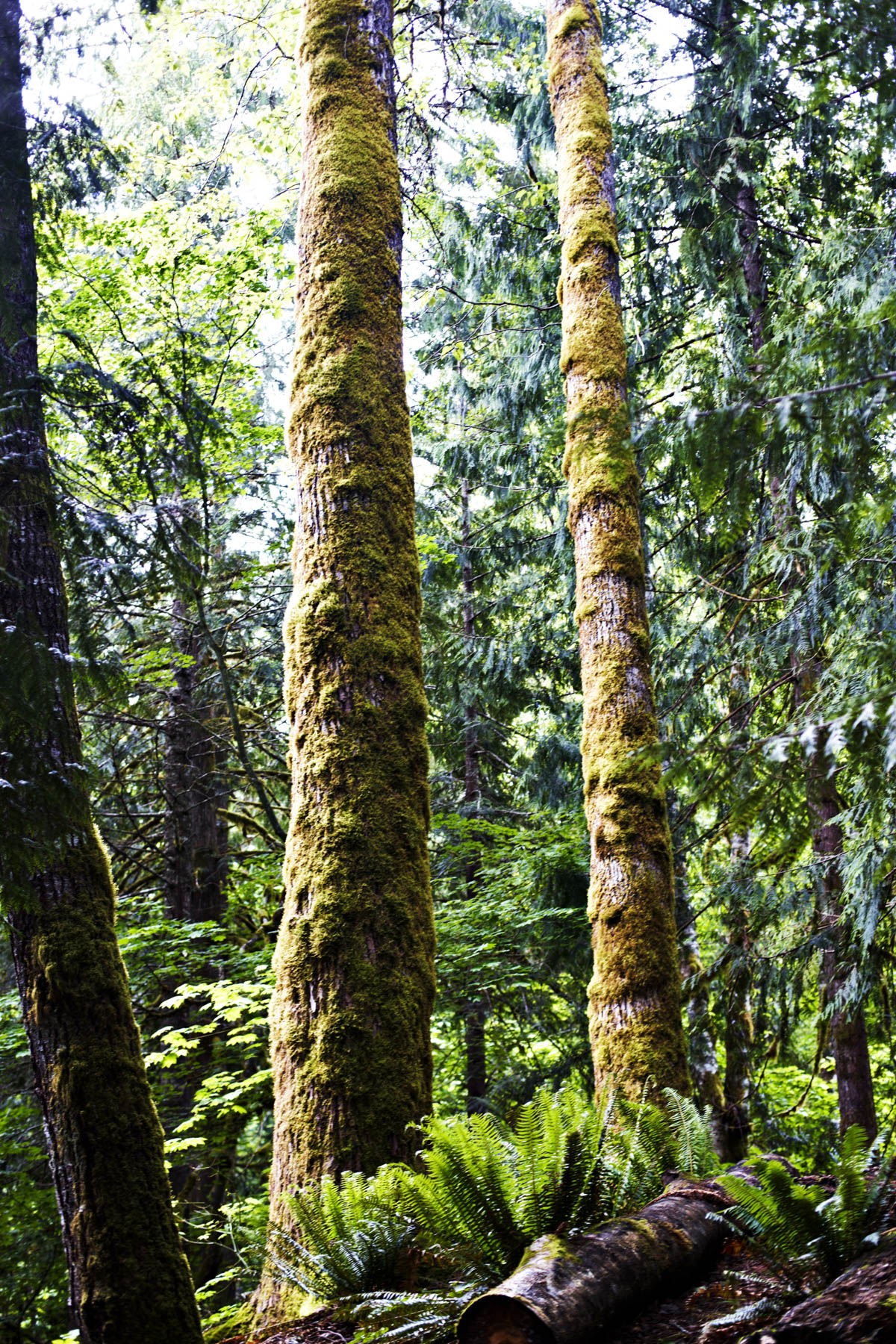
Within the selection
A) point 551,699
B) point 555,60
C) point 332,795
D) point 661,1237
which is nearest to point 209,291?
point 555,60

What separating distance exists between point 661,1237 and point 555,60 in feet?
23.8

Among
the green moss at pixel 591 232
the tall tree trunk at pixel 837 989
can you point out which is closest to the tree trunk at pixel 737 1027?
the tall tree trunk at pixel 837 989

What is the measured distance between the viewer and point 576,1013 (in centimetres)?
1167

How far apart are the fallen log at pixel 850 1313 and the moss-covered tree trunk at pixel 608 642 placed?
2.01 meters

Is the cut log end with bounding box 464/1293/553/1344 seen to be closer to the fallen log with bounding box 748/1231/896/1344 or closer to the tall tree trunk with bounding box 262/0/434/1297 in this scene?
the fallen log with bounding box 748/1231/896/1344

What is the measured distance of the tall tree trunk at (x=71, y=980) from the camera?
3.12m

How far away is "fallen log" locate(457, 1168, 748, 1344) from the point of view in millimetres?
1927

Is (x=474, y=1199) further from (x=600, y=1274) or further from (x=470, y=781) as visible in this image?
(x=470, y=781)

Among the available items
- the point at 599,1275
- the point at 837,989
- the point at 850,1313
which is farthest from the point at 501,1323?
the point at 837,989

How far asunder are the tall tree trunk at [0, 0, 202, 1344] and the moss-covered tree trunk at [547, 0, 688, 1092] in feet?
7.16

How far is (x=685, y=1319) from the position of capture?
2199 mm

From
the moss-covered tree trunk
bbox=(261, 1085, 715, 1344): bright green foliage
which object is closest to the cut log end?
bbox=(261, 1085, 715, 1344): bright green foliage

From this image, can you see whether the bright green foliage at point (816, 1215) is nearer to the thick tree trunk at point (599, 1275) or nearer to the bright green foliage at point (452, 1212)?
the thick tree trunk at point (599, 1275)

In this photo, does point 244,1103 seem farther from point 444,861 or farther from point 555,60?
point 555,60
